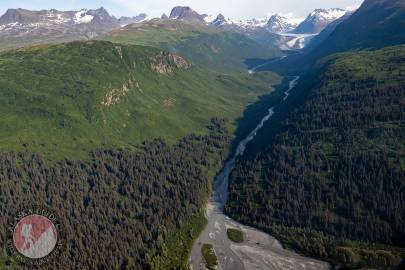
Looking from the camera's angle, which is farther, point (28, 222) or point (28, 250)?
point (28, 250)

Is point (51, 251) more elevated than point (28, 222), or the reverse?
point (28, 222)

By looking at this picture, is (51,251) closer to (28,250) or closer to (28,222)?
(28,250)

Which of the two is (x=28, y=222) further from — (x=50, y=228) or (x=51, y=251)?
(x=51, y=251)

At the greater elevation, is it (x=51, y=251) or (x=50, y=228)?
(x=50, y=228)

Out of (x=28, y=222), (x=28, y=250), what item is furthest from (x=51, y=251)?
(x=28, y=222)

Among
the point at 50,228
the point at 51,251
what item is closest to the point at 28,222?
the point at 50,228
